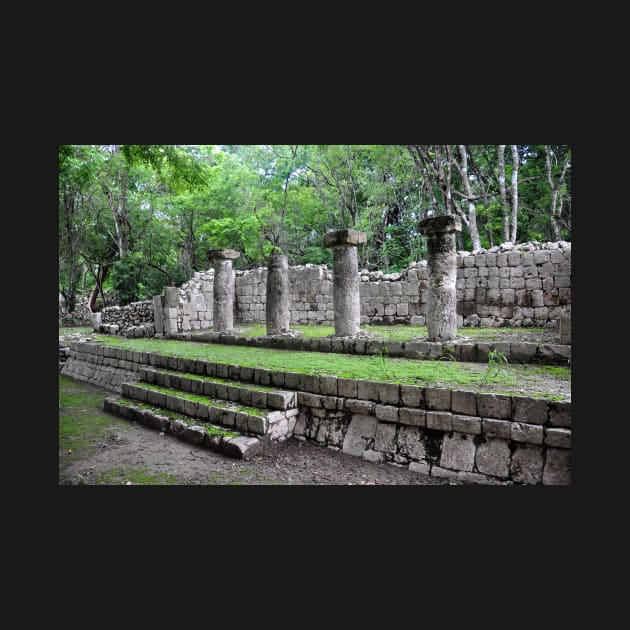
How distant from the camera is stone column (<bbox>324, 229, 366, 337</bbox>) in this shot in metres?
9.18

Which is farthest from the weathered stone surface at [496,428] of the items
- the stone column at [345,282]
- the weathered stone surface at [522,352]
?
the stone column at [345,282]

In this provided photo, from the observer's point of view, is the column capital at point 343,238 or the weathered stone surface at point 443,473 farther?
the column capital at point 343,238

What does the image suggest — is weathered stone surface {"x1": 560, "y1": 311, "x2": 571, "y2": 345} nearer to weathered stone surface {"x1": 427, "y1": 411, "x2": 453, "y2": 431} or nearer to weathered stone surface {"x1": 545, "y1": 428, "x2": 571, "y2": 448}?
weathered stone surface {"x1": 545, "y1": 428, "x2": 571, "y2": 448}

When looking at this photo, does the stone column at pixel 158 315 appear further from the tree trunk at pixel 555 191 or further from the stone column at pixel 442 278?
the tree trunk at pixel 555 191

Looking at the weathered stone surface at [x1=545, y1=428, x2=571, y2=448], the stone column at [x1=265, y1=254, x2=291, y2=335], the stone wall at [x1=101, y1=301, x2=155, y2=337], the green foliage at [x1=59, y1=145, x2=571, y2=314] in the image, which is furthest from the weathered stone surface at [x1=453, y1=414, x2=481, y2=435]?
the green foliage at [x1=59, y1=145, x2=571, y2=314]

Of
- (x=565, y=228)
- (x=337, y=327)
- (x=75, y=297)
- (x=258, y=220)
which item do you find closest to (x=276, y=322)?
(x=337, y=327)

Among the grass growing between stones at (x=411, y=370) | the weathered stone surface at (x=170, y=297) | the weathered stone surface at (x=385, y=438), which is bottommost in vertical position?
the weathered stone surface at (x=385, y=438)

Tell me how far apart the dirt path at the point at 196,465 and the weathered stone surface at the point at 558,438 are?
1197 millimetres

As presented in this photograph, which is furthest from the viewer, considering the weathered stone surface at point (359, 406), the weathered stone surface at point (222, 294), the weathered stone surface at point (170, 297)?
the weathered stone surface at point (170, 297)

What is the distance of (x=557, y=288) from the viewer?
10133mm

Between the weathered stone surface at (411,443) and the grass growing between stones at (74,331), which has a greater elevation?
the grass growing between stones at (74,331)

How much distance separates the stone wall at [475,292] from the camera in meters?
10.2

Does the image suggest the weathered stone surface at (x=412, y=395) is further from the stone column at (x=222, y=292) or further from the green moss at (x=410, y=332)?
the stone column at (x=222, y=292)

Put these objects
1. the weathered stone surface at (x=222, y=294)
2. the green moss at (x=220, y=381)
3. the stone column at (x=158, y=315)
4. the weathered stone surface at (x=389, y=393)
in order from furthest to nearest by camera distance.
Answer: the stone column at (x=158, y=315) → the weathered stone surface at (x=222, y=294) → the green moss at (x=220, y=381) → the weathered stone surface at (x=389, y=393)
